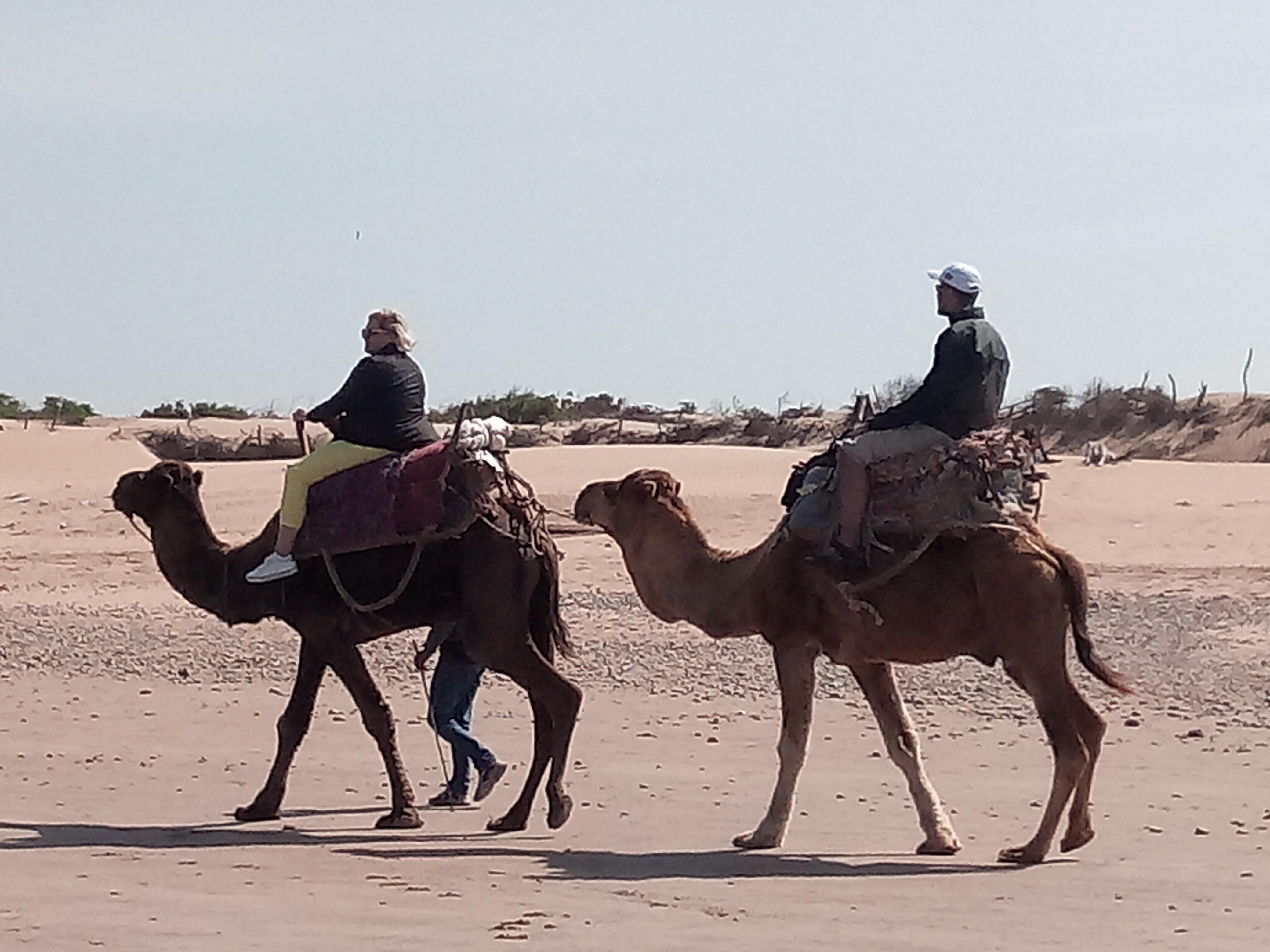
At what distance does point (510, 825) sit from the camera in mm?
10602

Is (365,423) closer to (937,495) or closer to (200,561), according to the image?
(200,561)

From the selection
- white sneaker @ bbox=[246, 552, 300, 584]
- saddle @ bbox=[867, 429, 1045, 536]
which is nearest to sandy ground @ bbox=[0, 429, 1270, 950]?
white sneaker @ bbox=[246, 552, 300, 584]

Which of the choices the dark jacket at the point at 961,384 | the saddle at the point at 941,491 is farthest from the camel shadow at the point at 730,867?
the dark jacket at the point at 961,384

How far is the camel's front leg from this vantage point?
997 centimetres

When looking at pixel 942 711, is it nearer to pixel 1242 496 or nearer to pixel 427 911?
pixel 427 911

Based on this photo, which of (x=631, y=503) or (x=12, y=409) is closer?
(x=631, y=503)

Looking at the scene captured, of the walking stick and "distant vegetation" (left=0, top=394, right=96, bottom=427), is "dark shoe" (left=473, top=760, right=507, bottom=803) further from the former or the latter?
"distant vegetation" (left=0, top=394, right=96, bottom=427)

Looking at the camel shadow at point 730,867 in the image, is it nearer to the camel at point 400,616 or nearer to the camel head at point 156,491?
the camel at point 400,616

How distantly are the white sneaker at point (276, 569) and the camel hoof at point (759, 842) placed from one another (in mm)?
2726

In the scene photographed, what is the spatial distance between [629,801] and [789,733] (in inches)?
71.8

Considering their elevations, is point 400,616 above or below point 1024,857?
above

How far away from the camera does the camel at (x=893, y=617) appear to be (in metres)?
9.55

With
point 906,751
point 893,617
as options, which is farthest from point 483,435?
point 906,751

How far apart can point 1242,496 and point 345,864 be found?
23.9m
